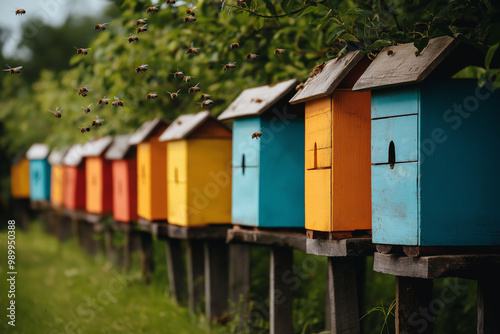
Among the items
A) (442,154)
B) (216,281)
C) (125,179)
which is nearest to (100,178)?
(125,179)

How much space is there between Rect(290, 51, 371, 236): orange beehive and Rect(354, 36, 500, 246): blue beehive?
54 cm

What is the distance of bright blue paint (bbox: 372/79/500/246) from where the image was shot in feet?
14.2

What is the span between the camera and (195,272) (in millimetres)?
8586

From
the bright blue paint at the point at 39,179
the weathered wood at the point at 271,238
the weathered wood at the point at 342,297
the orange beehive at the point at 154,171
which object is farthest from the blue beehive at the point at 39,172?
the weathered wood at the point at 342,297

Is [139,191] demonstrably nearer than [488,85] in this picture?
No

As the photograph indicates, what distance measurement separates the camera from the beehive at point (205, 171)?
24.7 feet

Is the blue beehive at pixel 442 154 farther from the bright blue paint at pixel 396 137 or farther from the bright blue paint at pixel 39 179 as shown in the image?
the bright blue paint at pixel 39 179

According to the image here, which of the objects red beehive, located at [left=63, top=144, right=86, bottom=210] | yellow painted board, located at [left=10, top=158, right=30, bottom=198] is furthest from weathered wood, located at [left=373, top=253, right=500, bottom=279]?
yellow painted board, located at [left=10, top=158, right=30, bottom=198]

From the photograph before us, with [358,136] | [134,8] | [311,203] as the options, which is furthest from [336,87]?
[134,8]

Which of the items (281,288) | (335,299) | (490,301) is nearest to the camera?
(490,301)

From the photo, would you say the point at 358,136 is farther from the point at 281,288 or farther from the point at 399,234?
the point at 281,288

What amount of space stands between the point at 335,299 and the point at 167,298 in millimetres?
4503

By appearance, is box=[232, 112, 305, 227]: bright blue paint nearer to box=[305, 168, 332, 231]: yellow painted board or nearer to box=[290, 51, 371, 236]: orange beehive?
box=[305, 168, 332, 231]: yellow painted board

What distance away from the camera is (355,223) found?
5027 millimetres
